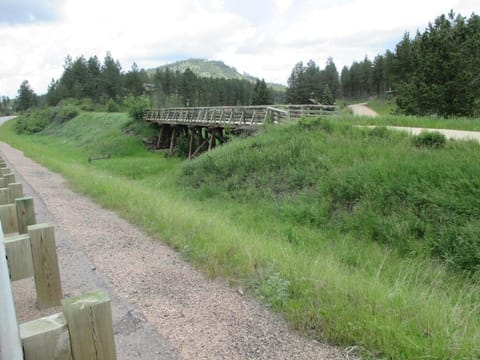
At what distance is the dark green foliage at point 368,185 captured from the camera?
21.8ft

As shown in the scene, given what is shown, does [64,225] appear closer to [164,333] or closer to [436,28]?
[164,333]

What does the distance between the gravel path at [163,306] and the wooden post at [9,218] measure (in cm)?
64

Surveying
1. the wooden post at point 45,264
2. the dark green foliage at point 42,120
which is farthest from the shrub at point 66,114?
the wooden post at point 45,264

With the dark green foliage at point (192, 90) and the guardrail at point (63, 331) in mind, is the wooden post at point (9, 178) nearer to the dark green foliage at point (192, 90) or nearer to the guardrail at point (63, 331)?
the guardrail at point (63, 331)

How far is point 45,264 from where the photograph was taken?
242cm

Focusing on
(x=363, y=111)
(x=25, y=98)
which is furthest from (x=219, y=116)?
(x=25, y=98)

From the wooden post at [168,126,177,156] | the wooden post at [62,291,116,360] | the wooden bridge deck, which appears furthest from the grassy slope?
the wooden post at [168,126,177,156]

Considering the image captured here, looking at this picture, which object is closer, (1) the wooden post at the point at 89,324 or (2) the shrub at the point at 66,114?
(1) the wooden post at the point at 89,324

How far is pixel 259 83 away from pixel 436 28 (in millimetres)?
48276

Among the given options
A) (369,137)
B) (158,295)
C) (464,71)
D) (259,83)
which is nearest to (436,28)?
(464,71)

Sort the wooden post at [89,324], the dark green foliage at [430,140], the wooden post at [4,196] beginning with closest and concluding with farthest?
the wooden post at [89,324]
the wooden post at [4,196]
the dark green foliage at [430,140]

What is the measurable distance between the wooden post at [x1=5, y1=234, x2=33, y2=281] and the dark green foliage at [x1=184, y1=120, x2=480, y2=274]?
6227mm

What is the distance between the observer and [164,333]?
2664 mm

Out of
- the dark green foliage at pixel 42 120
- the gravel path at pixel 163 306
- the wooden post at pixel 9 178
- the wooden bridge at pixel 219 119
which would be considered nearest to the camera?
the gravel path at pixel 163 306
